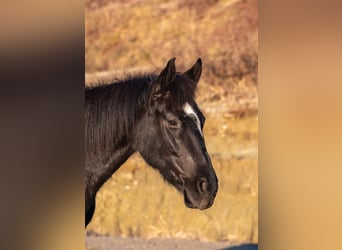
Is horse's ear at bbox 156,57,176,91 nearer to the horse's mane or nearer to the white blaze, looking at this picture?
the horse's mane

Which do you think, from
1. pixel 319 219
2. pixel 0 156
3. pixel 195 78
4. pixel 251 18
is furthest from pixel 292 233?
pixel 0 156

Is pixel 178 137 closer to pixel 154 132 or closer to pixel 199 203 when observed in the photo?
pixel 154 132

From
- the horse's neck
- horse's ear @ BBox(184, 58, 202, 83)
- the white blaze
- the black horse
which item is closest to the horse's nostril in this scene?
the black horse

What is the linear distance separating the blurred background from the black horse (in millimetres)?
54

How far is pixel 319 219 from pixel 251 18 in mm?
1198

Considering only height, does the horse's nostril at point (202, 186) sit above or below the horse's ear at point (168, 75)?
below

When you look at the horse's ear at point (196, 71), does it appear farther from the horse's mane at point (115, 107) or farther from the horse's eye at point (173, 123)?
the horse's eye at point (173, 123)

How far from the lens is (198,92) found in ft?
9.73

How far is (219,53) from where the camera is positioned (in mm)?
2939

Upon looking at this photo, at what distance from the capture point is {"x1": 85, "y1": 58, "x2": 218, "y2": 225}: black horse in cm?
288

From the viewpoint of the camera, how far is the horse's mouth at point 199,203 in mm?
2910

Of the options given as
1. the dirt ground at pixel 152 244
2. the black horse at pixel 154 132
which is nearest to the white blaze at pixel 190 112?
the black horse at pixel 154 132

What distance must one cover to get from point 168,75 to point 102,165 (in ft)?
2.28

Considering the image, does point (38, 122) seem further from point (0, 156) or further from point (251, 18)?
point (251, 18)
